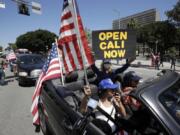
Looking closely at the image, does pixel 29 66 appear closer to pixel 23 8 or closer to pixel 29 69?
pixel 29 69

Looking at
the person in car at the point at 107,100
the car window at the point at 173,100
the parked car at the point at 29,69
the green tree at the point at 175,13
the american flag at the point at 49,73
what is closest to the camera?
the car window at the point at 173,100

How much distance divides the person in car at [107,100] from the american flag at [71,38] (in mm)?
980

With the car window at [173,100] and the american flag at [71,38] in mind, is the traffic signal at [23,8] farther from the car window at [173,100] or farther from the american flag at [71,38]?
the car window at [173,100]

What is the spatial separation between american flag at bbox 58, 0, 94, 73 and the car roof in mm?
1830

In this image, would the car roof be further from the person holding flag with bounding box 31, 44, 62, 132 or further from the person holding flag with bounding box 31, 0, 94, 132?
the person holding flag with bounding box 31, 44, 62, 132

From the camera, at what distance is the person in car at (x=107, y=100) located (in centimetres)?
326

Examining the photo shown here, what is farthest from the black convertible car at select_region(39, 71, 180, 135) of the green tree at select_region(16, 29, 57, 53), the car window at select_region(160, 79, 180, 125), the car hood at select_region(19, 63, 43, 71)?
the green tree at select_region(16, 29, 57, 53)

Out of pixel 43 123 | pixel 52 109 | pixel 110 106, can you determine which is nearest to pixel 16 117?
pixel 43 123

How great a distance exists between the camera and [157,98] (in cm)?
242

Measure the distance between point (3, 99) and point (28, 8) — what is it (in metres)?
14.0

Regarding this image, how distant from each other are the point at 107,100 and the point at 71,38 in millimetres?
1429

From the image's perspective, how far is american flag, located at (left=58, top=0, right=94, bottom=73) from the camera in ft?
14.5

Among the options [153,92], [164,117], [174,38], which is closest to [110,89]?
[153,92]

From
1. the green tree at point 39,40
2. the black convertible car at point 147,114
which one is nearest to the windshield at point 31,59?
the black convertible car at point 147,114
